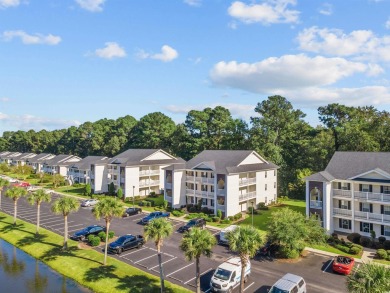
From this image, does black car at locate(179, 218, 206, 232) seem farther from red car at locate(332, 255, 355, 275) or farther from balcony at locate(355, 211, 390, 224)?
balcony at locate(355, 211, 390, 224)

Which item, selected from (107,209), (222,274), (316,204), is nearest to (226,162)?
(316,204)

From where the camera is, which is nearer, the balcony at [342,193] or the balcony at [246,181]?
the balcony at [342,193]

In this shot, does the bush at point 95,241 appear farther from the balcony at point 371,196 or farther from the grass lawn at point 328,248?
the balcony at point 371,196

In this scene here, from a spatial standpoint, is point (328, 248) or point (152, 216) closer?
point (328, 248)

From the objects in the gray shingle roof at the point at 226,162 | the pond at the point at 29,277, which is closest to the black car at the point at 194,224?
the gray shingle roof at the point at 226,162

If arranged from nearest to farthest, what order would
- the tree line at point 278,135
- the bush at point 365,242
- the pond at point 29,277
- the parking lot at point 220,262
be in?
the parking lot at point 220,262, the pond at point 29,277, the bush at point 365,242, the tree line at point 278,135

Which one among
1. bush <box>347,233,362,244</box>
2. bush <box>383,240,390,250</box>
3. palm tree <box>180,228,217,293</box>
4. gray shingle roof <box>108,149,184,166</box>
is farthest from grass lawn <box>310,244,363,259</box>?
gray shingle roof <box>108,149,184,166</box>

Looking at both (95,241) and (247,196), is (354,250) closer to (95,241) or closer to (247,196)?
(247,196)
